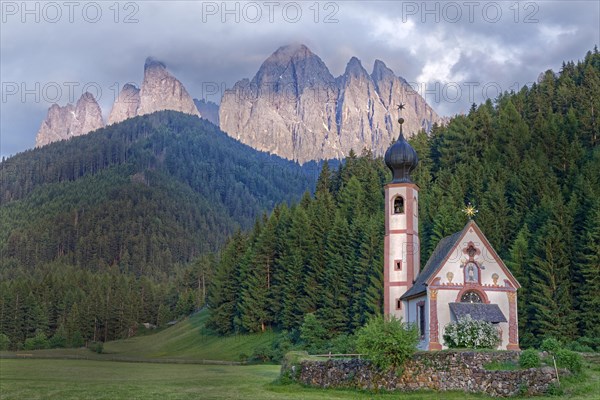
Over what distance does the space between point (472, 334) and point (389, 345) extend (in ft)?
44.7

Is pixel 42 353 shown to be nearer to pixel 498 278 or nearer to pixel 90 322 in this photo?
pixel 90 322

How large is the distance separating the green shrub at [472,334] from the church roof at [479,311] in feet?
4.20

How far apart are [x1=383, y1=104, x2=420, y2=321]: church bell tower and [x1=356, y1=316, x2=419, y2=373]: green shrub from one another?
18861mm

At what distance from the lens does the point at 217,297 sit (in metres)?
101

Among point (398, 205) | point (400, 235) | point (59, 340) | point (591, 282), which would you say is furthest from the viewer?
point (59, 340)

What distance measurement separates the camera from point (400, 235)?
58.7m

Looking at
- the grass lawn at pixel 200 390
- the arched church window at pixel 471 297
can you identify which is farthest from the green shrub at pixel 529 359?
the arched church window at pixel 471 297

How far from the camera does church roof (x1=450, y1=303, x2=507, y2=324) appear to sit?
5166 cm

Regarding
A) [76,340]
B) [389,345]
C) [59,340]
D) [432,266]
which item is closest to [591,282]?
[432,266]

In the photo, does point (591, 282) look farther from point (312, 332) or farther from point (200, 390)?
point (200, 390)

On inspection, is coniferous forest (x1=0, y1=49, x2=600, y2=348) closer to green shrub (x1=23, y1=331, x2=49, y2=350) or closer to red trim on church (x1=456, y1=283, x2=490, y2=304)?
green shrub (x1=23, y1=331, x2=49, y2=350)

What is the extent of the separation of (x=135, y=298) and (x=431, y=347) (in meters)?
102

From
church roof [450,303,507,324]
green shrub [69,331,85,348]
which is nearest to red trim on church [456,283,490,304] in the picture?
church roof [450,303,507,324]

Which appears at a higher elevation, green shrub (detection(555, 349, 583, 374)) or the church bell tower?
the church bell tower
